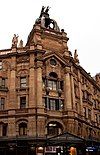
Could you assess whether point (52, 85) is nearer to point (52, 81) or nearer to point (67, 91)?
point (52, 81)

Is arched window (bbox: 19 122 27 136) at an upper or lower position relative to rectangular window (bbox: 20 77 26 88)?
lower

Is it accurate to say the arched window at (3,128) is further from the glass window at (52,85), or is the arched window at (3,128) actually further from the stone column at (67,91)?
the stone column at (67,91)

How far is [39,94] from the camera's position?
4547cm

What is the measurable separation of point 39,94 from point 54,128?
5.80 meters

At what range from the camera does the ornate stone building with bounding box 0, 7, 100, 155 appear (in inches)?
1727

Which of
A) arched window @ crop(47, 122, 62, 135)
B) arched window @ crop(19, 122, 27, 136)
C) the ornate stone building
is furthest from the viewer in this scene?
arched window @ crop(47, 122, 62, 135)

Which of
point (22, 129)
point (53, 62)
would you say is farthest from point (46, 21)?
point (22, 129)

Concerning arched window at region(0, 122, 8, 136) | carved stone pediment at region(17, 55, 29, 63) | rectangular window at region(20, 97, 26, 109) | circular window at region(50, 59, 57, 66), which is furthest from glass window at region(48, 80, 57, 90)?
arched window at region(0, 122, 8, 136)

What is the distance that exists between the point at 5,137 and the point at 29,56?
13.2 m

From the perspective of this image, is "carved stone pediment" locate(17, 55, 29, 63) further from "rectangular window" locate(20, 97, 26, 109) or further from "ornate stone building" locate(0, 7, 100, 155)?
"rectangular window" locate(20, 97, 26, 109)

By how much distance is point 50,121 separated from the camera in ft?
150

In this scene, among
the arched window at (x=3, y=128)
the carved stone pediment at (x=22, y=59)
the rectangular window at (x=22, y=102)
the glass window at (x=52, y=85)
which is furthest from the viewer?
the glass window at (x=52, y=85)

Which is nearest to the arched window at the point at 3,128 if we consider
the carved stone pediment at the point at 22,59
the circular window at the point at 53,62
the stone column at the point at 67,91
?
the stone column at the point at 67,91

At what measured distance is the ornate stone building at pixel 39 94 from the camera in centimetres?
4386
